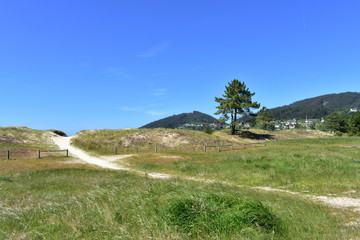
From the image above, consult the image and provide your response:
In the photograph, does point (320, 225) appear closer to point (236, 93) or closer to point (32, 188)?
point (32, 188)

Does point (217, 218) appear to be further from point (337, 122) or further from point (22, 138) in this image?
point (337, 122)

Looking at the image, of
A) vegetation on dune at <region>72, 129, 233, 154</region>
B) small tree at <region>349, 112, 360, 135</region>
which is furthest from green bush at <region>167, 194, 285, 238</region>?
small tree at <region>349, 112, 360, 135</region>

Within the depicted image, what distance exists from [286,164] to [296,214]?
15550mm

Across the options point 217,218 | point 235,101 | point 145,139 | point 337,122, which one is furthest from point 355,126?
point 217,218

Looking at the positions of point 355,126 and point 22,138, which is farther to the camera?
point 355,126

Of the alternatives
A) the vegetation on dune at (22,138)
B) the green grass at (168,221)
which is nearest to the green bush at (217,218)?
the green grass at (168,221)

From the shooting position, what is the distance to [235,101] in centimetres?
6925

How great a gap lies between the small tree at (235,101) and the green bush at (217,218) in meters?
63.1

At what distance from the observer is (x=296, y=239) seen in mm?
5219

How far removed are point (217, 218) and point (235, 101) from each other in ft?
220

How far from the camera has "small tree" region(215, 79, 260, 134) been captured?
2667 inches

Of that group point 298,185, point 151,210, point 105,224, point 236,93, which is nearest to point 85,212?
point 105,224

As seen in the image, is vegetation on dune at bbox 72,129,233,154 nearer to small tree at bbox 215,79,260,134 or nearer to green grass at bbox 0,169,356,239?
small tree at bbox 215,79,260,134

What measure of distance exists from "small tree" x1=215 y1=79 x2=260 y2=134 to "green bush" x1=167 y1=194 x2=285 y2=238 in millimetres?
63090
